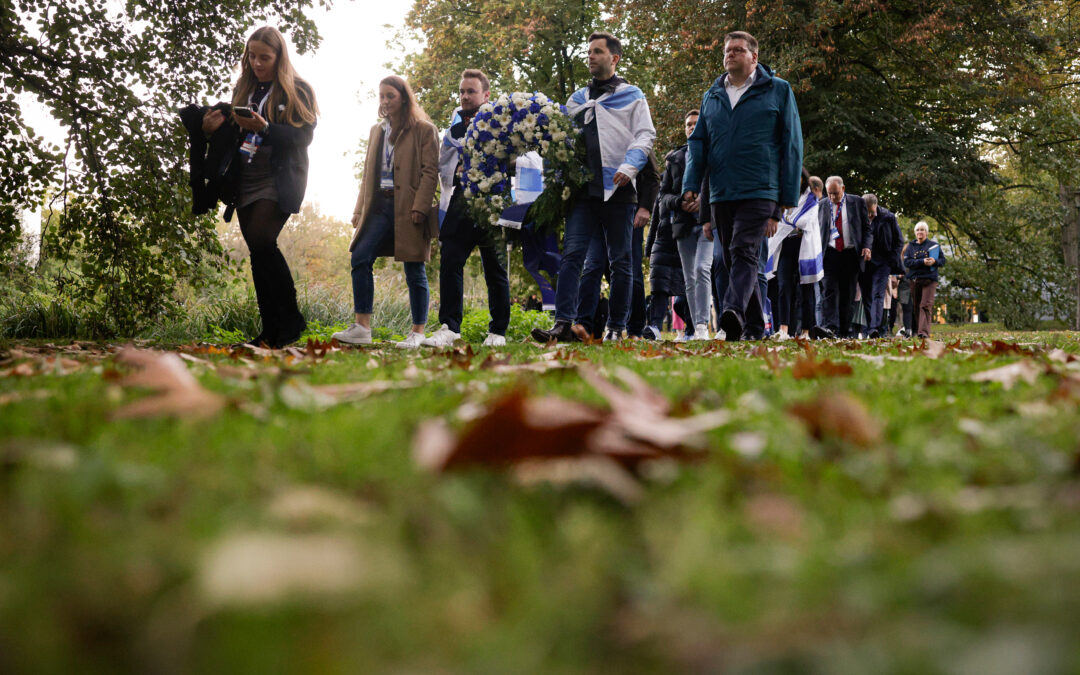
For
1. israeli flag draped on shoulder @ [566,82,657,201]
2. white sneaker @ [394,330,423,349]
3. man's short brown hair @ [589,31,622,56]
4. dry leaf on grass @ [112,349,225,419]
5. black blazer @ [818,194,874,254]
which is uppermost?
man's short brown hair @ [589,31,622,56]

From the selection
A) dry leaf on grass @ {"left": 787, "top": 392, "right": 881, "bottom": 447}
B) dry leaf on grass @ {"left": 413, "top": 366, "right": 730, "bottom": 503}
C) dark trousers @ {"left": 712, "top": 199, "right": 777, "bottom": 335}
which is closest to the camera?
dry leaf on grass @ {"left": 413, "top": 366, "right": 730, "bottom": 503}

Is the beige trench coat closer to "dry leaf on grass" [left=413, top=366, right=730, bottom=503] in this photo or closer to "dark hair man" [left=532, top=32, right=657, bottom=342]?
"dark hair man" [left=532, top=32, right=657, bottom=342]

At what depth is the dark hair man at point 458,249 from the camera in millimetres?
7383

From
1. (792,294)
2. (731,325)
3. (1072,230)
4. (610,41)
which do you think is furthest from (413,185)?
(1072,230)

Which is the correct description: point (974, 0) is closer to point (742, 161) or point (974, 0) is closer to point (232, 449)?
point (742, 161)

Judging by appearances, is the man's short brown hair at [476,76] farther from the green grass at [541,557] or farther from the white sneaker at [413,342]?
the green grass at [541,557]

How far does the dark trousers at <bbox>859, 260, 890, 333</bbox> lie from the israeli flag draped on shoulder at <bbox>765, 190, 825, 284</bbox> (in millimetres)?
3471

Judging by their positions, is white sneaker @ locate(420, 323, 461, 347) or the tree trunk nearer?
white sneaker @ locate(420, 323, 461, 347)

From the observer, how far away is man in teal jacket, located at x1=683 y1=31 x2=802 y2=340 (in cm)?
651

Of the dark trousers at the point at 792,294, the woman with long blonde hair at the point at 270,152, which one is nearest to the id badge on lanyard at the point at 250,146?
the woman with long blonde hair at the point at 270,152

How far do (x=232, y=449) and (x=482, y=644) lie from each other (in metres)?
0.76

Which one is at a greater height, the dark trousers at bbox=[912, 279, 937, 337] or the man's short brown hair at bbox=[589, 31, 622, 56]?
the man's short brown hair at bbox=[589, 31, 622, 56]

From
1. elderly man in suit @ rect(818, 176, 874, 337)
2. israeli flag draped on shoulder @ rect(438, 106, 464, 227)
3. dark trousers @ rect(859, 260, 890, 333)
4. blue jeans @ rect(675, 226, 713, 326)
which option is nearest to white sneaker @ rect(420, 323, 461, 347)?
israeli flag draped on shoulder @ rect(438, 106, 464, 227)

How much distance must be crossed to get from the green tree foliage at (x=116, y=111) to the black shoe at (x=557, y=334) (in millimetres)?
3557
